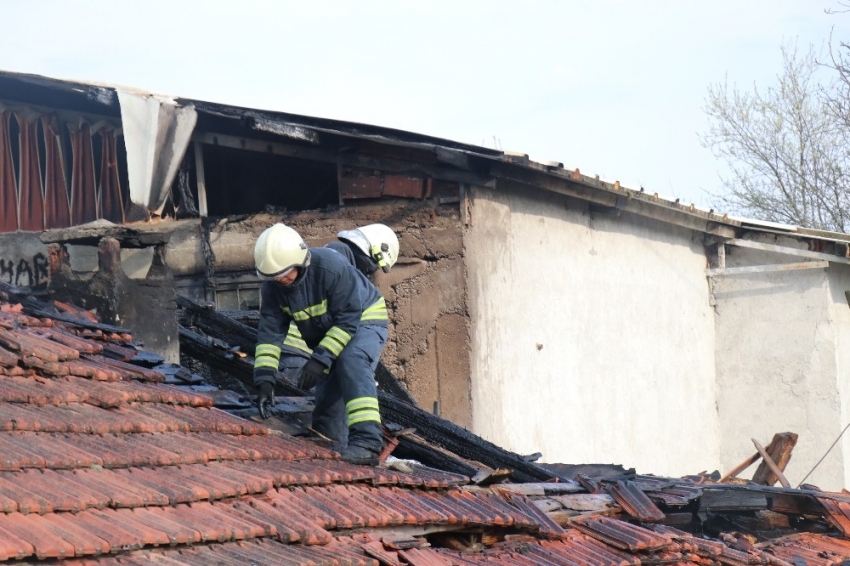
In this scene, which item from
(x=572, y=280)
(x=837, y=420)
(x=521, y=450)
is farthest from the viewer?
(x=837, y=420)

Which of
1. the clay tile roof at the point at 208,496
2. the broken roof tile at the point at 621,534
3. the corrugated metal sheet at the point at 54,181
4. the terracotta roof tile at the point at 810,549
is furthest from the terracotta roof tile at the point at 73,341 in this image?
the corrugated metal sheet at the point at 54,181

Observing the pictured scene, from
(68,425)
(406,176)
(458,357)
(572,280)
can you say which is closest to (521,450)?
(458,357)

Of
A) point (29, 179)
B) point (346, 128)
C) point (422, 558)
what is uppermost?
point (346, 128)

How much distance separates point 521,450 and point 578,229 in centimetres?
261

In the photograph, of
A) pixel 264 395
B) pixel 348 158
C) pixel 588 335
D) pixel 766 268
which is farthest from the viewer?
pixel 766 268

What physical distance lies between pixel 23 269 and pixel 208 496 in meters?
5.30

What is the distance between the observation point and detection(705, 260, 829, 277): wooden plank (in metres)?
13.3

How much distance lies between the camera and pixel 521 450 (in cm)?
1066

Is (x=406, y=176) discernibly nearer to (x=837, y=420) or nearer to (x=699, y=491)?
(x=699, y=491)

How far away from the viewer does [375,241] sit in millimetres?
7277

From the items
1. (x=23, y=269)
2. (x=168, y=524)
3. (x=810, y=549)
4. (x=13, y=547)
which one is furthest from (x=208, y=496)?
(x=23, y=269)

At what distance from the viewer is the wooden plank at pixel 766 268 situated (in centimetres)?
1332

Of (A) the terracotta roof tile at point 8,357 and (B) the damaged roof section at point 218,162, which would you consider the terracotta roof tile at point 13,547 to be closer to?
(A) the terracotta roof tile at point 8,357

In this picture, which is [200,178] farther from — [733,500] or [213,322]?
[733,500]
